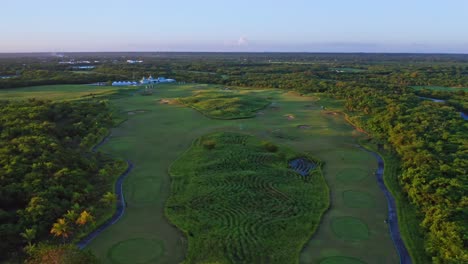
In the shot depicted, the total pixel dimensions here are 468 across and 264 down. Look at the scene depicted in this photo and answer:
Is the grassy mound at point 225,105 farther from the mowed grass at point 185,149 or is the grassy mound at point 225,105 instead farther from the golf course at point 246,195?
the golf course at point 246,195

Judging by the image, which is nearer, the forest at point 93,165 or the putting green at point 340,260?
the putting green at point 340,260

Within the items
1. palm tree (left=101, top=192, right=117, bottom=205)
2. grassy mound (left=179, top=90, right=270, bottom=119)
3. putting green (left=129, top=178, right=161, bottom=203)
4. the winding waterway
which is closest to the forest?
palm tree (left=101, top=192, right=117, bottom=205)

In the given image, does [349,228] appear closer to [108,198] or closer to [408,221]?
[408,221]

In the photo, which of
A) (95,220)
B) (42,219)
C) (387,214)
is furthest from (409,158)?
(42,219)

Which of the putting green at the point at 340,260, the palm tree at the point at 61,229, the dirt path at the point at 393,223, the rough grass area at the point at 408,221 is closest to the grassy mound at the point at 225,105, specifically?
the dirt path at the point at 393,223

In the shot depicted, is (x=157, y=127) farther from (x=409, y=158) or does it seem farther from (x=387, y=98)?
(x=387, y=98)
